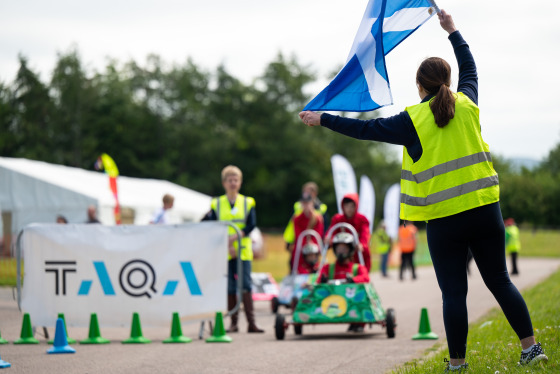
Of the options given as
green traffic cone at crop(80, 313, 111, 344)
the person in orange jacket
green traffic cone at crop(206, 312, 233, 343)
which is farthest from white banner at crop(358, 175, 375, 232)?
green traffic cone at crop(80, 313, 111, 344)

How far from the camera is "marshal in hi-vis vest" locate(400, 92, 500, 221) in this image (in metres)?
5.15

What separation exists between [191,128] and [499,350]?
73717 millimetres

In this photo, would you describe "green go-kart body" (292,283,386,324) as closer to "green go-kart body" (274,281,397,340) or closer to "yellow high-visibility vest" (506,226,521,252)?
"green go-kart body" (274,281,397,340)

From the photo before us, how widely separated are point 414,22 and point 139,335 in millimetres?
5293

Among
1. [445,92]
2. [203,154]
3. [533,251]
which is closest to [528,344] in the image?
[445,92]

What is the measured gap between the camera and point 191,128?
260 ft

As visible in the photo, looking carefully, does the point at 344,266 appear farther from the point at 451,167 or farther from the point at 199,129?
the point at 199,129

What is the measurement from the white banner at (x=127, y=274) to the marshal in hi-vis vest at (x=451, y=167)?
513 cm

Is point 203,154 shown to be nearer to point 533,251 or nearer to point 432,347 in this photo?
point 533,251

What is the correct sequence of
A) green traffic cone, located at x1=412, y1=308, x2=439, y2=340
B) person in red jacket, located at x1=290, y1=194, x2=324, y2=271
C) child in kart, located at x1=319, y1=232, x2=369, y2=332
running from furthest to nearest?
1. person in red jacket, located at x1=290, y1=194, x2=324, y2=271
2. child in kart, located at x1=319, y1=232, x2=369, y2=332
3. green traffic cone, located at x1=412, y1=308, x2=439, y2=340

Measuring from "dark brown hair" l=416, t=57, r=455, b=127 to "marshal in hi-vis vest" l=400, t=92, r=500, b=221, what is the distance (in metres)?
0.07

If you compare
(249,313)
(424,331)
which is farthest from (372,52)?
(249,313)

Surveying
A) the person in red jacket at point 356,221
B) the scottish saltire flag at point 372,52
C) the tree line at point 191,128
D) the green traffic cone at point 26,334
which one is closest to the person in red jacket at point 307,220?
the person in red jacket at point 356,221

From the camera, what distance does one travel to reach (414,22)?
6129 mm
